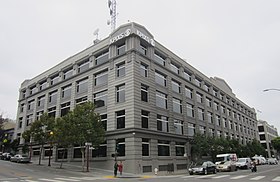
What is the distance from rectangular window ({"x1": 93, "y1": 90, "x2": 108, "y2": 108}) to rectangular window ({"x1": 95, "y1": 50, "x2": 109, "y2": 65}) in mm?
5069

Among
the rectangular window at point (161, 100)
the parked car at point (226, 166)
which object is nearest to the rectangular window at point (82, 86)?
the rectangular window at point (161, 100)

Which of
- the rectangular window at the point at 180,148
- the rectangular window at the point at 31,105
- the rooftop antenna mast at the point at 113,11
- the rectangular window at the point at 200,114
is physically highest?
the rooftop antenna mast at the point at 113,11

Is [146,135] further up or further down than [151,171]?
further up

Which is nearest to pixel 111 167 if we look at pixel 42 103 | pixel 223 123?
pixel 42 103

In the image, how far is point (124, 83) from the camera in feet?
117

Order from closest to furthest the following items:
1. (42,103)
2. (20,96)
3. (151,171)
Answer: (151,171)
(42,103)
(20,96)

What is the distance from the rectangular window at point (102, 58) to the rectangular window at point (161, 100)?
9676mm

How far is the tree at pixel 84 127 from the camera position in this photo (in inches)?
1246

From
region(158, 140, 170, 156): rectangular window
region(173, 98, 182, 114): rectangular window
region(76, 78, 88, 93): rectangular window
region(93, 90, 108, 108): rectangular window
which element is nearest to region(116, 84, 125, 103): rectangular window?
region(93, 90, 108, 108): rectangular window

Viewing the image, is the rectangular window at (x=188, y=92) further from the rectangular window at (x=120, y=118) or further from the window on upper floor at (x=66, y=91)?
the window on upper floor at (x=66, y=91)

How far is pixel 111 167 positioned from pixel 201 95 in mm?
28680

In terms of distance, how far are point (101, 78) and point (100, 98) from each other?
3.30m

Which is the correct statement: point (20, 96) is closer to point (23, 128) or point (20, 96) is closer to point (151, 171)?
point (23, 128)

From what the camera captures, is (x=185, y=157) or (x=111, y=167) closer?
(x=111, y=167)
